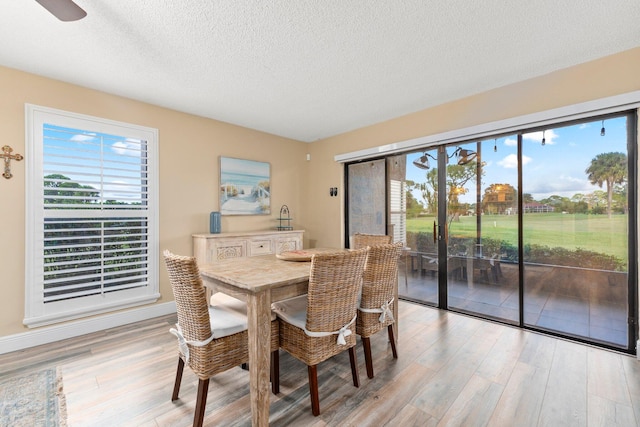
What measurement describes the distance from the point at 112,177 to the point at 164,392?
235cm

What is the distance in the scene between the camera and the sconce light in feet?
12.0

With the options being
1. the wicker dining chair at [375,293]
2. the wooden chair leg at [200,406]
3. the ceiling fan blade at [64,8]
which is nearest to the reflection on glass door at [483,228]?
the wicker dining chair at [375,293]

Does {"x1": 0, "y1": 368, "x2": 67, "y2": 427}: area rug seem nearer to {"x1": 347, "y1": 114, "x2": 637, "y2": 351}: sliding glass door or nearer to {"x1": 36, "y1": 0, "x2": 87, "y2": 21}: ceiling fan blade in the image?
{"x1": 36, "y1": 0, "x2": 87, "y2": 21}: ceiling fan blade

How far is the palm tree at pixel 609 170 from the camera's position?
7.97 feet

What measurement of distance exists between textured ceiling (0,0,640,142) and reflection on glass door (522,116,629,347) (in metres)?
0.75

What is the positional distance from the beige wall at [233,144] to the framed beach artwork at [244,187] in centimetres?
12

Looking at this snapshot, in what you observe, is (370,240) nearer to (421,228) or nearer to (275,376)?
(421,228)

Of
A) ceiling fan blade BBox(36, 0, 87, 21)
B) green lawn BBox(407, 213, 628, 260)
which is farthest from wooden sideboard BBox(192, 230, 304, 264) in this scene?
green lawn BBox(407, 213, 628, 260)

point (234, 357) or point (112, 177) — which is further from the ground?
point (112, 177)

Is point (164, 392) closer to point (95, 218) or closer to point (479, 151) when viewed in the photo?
point (95, 218)

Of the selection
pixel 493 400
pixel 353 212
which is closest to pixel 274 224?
pixel 353 212

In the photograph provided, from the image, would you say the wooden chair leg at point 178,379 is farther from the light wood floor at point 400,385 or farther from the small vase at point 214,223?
the small vase at point 214,223

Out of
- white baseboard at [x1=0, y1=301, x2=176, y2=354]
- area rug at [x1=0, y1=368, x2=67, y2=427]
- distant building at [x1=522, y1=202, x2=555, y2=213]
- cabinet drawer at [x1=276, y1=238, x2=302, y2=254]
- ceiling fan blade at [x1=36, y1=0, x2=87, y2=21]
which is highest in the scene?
ceiling fan blade at [x1=36, y1=0, x2=87, y2=21]

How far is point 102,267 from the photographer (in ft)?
9.73
